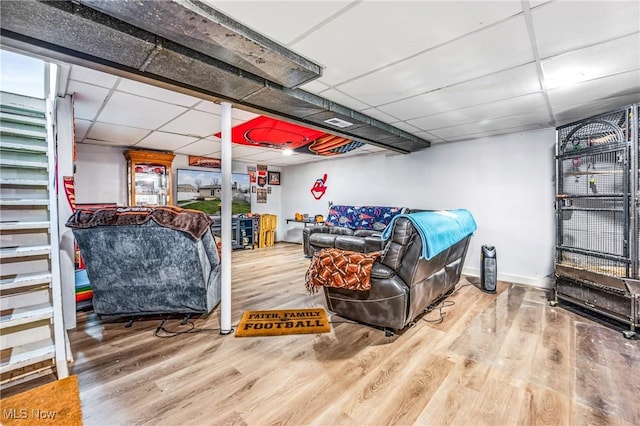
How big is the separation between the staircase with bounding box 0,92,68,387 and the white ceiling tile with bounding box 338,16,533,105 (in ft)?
8.30

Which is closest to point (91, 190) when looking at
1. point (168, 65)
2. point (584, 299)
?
point (168, 65)

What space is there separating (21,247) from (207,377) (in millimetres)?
1569

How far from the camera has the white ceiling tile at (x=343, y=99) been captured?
9.76 ft

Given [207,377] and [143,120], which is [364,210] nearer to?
[143,120]

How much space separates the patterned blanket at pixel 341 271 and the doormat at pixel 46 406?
1.82 m

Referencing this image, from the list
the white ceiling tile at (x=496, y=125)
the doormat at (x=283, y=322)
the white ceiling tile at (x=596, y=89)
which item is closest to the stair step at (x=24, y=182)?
the doormat at (x=283, y=322)

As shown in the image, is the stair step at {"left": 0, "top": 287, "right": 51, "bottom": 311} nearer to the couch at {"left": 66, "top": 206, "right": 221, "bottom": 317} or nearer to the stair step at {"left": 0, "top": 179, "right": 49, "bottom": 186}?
the couch at {"left": 66, "top": 206, "right": 221, "bottom": 317}

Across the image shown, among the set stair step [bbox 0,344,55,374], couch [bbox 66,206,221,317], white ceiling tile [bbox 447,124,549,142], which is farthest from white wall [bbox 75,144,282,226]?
white ceiling tile [bbox 447,124,549,142]

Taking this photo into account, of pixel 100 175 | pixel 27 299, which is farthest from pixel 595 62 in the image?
pixel 100 175

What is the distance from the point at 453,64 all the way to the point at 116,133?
490 cm

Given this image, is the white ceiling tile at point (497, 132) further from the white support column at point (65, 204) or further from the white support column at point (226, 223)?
the white support column at point (65, 204)

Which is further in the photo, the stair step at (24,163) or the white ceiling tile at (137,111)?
the white ceiling tile at (137,111)

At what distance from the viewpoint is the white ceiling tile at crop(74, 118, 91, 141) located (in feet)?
12.7

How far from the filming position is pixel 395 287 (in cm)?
249
